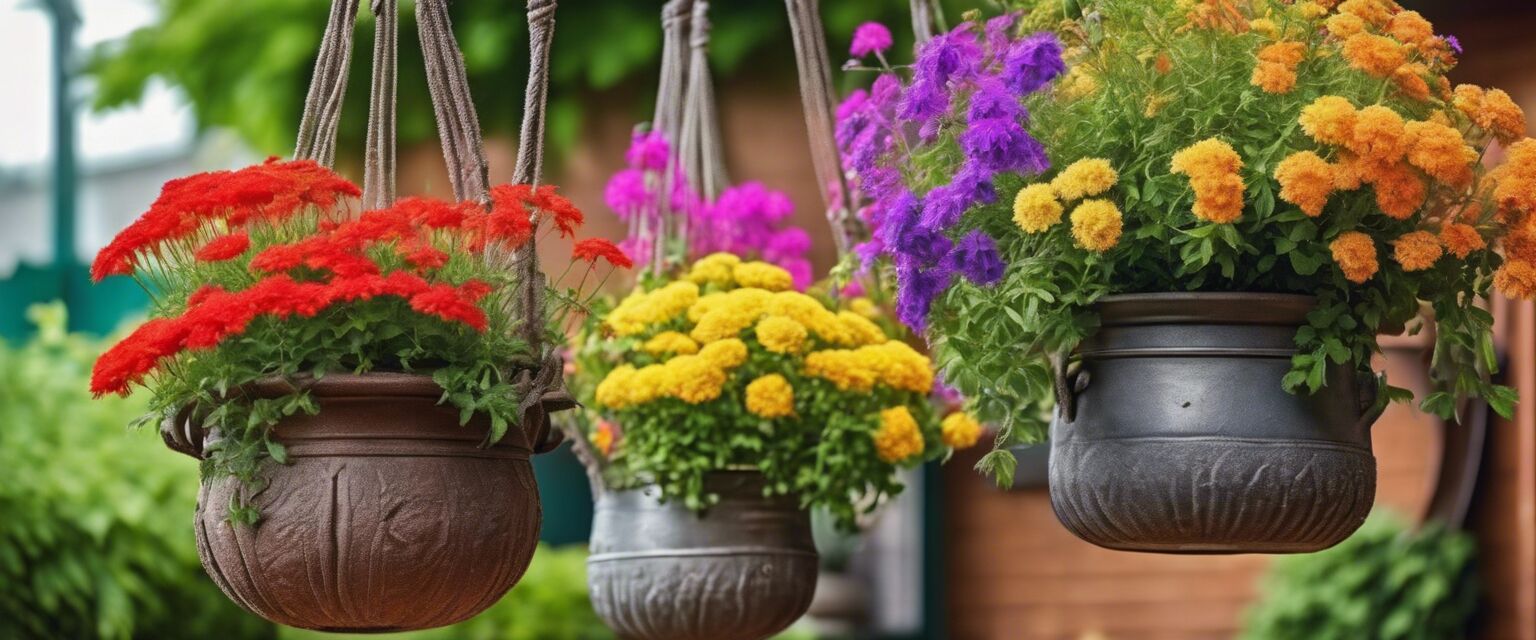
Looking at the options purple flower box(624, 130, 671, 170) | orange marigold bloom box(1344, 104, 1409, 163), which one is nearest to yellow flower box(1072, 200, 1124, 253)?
orange marigold bloom box(1344, 104, 1409, 163)

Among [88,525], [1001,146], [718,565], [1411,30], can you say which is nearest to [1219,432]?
[1001,146]

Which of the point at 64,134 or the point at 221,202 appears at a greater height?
the point at 64,134

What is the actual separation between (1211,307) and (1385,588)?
7.10 ft

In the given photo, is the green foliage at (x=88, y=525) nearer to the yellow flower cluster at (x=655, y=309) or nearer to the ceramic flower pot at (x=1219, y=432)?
the yellow flower cluster at (x=655, y=309)

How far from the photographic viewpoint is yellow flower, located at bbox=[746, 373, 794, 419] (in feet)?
7.97

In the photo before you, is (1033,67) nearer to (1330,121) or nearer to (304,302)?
(1330,121)

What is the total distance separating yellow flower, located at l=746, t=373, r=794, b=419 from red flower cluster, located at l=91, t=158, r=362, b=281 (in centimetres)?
69

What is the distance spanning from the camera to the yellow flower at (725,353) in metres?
2.43

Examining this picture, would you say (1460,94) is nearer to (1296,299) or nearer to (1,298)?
(1296,299)

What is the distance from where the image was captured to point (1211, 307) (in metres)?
1.83

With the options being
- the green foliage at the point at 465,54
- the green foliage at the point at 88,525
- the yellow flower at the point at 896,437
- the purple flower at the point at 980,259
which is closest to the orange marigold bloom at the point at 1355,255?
the purple flower at the point at 980,259

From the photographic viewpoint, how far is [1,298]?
5414 mm

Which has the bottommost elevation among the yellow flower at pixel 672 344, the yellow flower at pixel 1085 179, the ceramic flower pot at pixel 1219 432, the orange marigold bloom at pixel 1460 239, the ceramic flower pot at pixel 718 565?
the ceramic flower pot at pixel 718 565

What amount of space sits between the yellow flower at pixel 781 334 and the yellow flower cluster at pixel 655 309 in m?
0.14
